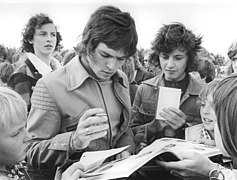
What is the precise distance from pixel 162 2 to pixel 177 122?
2471 mm

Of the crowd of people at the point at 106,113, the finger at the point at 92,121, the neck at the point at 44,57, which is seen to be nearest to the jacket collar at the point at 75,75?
the crowd of people at the point at 106,113

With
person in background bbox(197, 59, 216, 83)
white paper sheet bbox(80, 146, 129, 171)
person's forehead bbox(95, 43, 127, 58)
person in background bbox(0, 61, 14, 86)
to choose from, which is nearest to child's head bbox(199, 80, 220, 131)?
person's forehead bbox(95, 43, 127, 58)

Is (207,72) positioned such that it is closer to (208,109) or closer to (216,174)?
(208,109)

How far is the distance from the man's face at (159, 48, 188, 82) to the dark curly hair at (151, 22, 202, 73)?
0.03 m

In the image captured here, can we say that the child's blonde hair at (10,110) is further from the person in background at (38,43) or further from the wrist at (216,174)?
the person in background at (38,43)

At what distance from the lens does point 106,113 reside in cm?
147

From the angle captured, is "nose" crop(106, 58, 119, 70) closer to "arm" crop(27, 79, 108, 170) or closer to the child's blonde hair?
"arm" crop(27, 79, 108, 170)

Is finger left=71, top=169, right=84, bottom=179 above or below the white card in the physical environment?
below

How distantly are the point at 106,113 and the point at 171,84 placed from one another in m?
0.65

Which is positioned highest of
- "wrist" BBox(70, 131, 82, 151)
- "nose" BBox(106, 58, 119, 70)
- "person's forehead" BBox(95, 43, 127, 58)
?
"person's forehead" BBox(95, 43, 127, 58)

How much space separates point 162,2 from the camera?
3.96 meters

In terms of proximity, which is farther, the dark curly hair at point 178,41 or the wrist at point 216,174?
the dark curly hair at point 178,41

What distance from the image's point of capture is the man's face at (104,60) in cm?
143

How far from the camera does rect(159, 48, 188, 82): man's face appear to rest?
6.40ft
